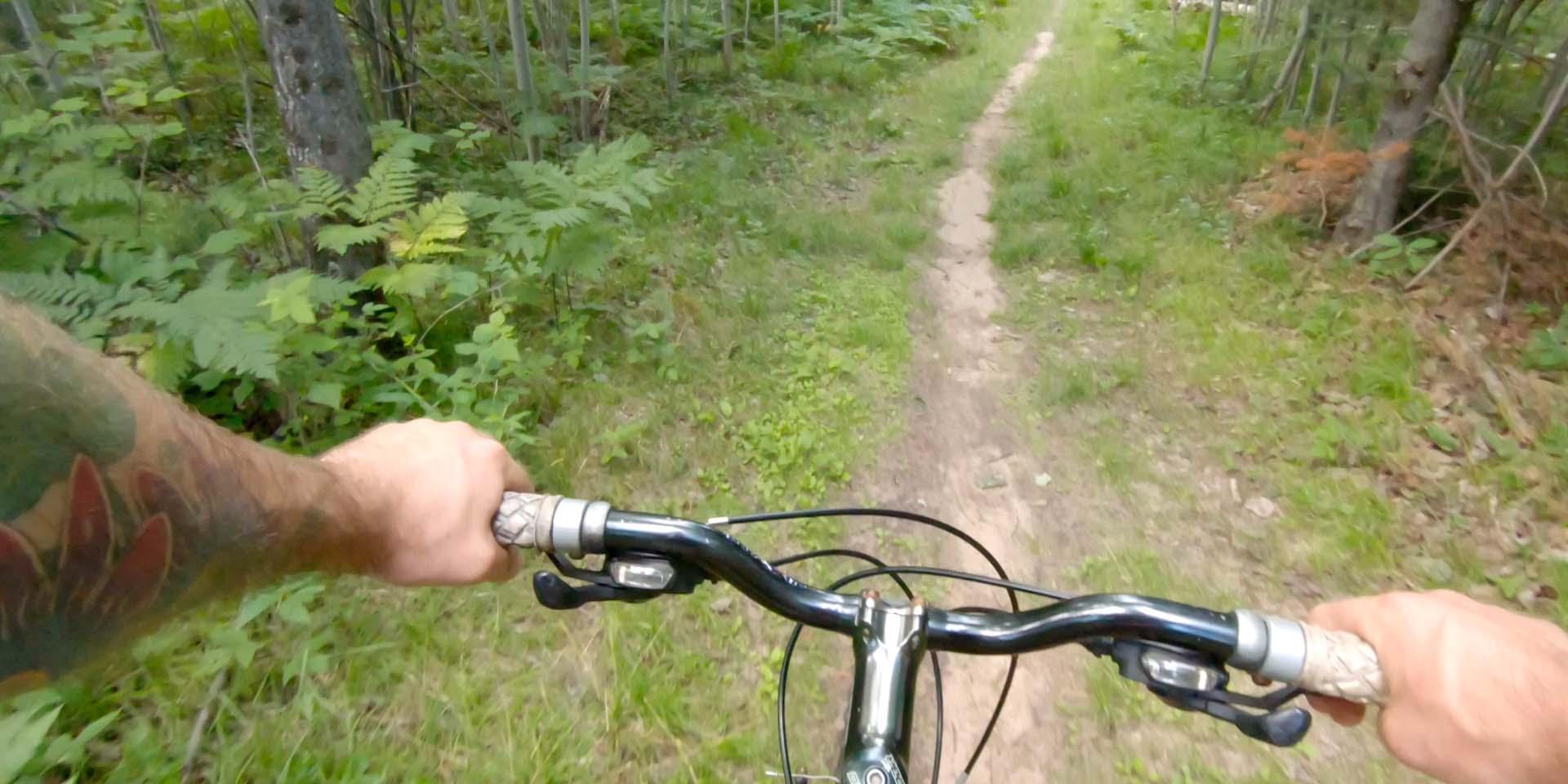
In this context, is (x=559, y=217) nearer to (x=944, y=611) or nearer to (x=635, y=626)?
(x=635, y=626)

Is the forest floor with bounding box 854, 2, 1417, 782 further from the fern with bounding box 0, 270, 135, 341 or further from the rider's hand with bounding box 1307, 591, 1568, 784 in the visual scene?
the fern with bounding box 0, 270, 135, 341

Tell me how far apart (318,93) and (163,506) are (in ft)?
11.5

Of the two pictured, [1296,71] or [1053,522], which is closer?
[1053,522]

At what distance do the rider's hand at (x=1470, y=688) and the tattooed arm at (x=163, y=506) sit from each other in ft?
4.23

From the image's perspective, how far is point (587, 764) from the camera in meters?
2.45

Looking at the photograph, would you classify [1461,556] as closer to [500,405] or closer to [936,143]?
[500,405]

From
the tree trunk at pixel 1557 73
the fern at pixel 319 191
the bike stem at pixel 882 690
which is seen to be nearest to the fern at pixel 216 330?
the fern at pixel 319 191

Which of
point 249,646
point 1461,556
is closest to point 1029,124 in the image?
point 1461,556

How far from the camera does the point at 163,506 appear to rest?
88 centimetres

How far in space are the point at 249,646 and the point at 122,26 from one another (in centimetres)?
477

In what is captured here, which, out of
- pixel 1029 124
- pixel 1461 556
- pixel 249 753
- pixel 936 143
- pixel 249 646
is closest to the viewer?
pixel 249 753

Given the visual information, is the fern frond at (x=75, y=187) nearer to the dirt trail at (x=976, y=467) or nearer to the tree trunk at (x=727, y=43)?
the dirt trail at (x=976, y=467)

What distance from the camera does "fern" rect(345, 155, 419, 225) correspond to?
347 centimetres

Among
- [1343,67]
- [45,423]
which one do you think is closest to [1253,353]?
[1343,67]
